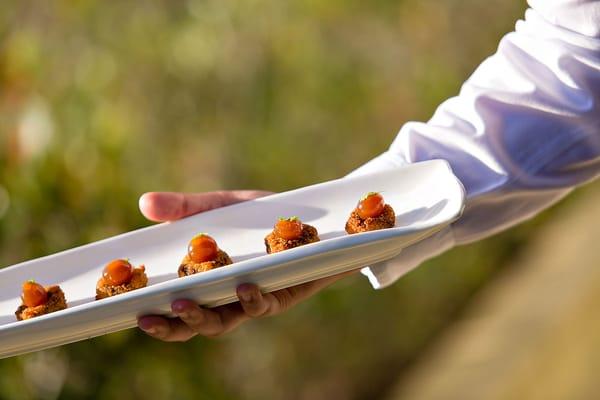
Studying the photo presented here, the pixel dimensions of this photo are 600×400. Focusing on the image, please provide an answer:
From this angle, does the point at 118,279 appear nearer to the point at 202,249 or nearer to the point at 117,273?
the point at 117,273

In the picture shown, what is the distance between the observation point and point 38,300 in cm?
177

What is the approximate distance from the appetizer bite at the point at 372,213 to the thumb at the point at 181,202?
0.93 ft

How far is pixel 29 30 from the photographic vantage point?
3.33 metres

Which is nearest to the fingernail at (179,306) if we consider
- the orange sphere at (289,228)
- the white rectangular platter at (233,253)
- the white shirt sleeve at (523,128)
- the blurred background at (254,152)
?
the white rectangular platter at (233,253)

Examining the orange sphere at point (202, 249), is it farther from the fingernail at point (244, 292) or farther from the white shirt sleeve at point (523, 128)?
the white shirt sleeve at point (523, 128)

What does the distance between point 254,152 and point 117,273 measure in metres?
1.85

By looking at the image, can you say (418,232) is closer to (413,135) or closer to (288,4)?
(413,135)

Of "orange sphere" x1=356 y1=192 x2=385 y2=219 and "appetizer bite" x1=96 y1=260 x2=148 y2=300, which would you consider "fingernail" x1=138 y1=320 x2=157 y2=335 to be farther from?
"orange sphere" x1=356 y1=192 x2=385 y2=219

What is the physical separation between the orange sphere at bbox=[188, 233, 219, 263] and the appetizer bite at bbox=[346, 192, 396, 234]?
29 centimetres

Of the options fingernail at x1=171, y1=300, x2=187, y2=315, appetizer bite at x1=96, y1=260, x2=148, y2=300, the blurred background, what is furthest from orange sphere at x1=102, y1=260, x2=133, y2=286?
the blurred background

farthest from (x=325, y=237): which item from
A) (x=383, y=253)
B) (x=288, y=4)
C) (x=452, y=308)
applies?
(x=452, y=308)

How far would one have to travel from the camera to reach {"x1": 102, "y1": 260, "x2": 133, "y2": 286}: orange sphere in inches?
70.4

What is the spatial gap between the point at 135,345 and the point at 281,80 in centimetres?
131

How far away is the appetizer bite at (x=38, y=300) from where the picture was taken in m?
1.75
